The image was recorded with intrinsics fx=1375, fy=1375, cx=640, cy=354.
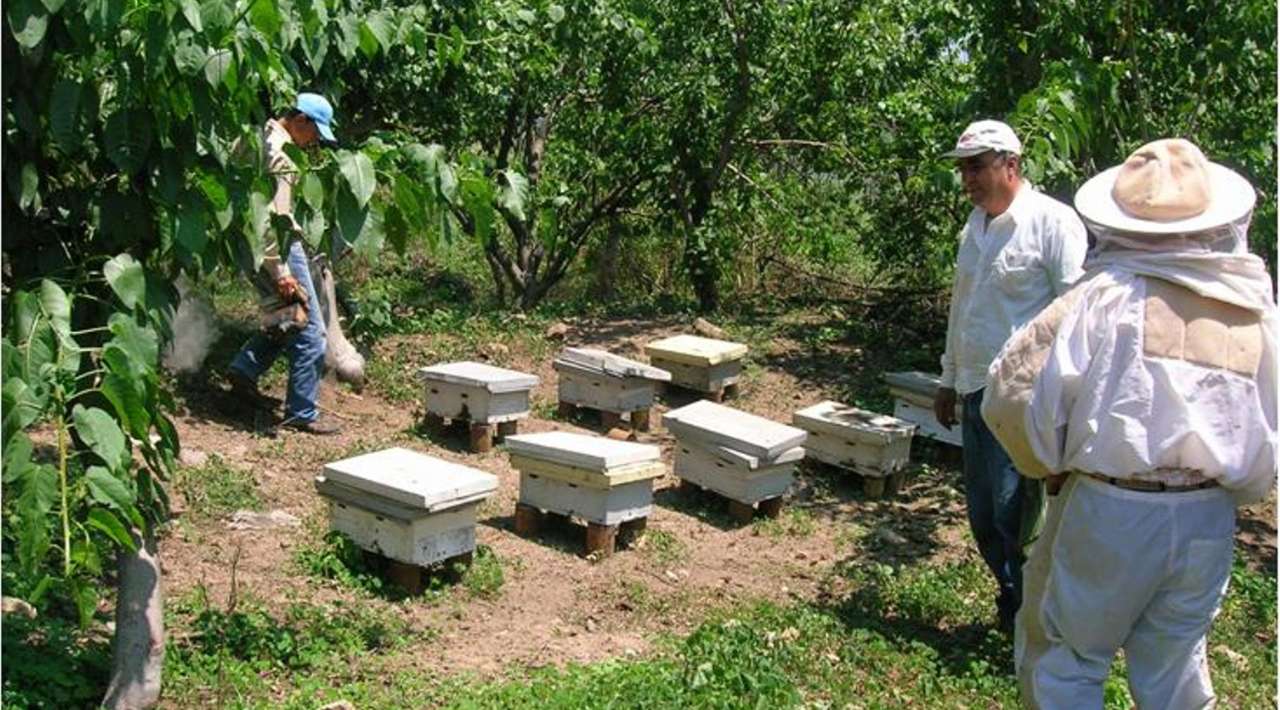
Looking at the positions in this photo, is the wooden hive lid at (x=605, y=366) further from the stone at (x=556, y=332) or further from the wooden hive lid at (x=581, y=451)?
the stone at (x=556, y=332)

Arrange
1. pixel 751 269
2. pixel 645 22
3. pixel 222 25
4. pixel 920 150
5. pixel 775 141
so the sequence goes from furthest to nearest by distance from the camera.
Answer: pixel 751 269
pixel 775 141
pixel 645 22
pixel 920 150
pixel 222 25

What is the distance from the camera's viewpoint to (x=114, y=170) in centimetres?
346

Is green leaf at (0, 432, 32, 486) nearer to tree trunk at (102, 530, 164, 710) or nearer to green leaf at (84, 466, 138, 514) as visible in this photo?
green leaf at (84, 466, 138, 514)

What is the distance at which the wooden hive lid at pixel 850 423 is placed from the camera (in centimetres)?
645

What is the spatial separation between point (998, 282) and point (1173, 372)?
1461 mm

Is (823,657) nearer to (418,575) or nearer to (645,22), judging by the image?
(418,575)

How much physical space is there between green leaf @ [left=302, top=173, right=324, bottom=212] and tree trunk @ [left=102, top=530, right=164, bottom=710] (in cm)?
108

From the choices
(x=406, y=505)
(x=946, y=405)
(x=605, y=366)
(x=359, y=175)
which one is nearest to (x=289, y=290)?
(x=605, y=366)

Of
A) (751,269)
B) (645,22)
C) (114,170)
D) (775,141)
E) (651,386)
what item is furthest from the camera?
(751,269)

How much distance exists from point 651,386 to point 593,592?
226 cm

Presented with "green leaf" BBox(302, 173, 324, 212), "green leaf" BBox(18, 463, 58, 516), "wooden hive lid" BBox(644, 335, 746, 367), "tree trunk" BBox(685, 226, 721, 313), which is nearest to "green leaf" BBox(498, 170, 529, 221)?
"green leaf" BBox(302, 173, 324, 212)

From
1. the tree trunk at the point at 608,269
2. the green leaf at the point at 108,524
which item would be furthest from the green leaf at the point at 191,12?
the tree trunk at the point at 608,269

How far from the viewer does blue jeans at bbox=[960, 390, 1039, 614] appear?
4.46m

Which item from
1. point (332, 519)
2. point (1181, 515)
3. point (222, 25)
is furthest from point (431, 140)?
point (1181, 515)
